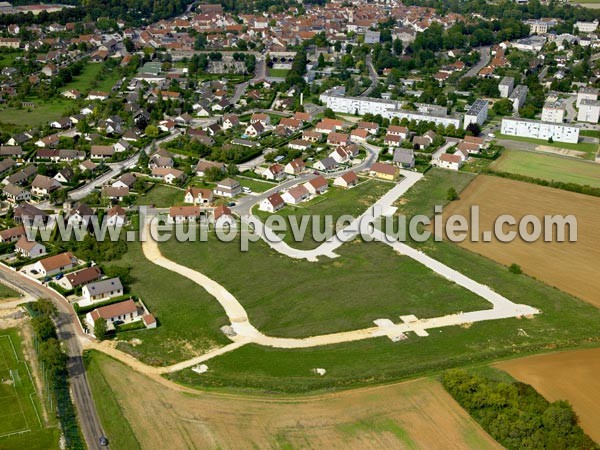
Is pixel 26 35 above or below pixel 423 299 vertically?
above

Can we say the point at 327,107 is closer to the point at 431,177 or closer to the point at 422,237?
the point at 431,177

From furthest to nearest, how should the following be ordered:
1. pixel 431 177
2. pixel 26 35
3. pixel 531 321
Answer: pixel 26 35 < pixel 431 177 < pixel 531 321

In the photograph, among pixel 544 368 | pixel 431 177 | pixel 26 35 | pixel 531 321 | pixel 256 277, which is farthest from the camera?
pixel 26 35

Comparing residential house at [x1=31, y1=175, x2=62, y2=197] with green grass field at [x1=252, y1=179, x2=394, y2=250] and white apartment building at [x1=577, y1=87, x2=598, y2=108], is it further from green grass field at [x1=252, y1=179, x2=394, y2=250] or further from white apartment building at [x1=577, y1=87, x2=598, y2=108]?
white apartment building at [x1=577, y1=87, x2=598, y2=108]

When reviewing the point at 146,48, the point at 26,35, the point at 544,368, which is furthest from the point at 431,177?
the point at 26,35

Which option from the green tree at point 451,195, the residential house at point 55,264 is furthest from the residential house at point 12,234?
the green tree at point 451,195

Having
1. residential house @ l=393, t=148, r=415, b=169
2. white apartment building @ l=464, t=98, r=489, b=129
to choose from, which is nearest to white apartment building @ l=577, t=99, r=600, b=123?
white apartment building @ l=464, t=98, r=489, b=129
